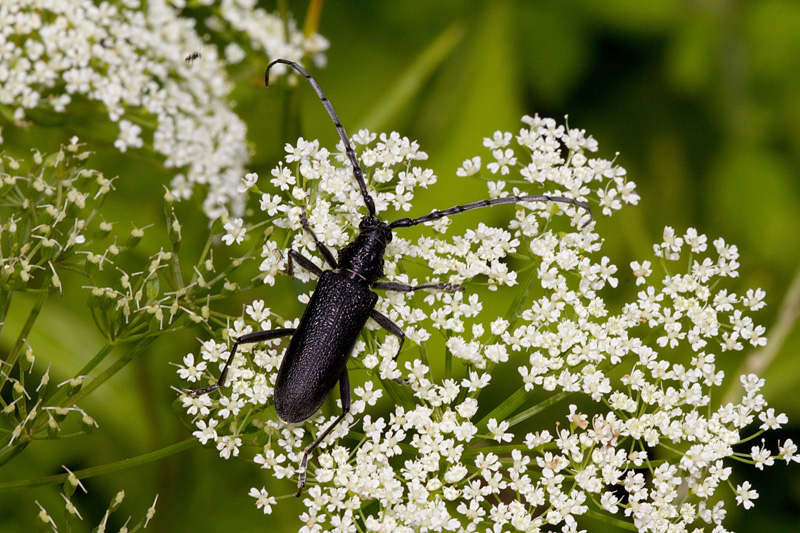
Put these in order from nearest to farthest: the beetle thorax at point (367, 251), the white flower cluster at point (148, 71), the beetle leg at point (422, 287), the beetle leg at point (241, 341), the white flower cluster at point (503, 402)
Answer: the white flower cluster at point (503, 402) < the beetle leg at point (241, 341) < the beetle leg at point (422, 287) < the beetle thorax at point (367, 251) < the white flower cluster at point (148, 71)

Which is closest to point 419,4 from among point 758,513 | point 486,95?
point 486,95

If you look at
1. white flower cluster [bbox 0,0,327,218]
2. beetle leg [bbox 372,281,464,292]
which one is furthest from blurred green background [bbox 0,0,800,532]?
beetle leg [bbox 372,281,464,292]

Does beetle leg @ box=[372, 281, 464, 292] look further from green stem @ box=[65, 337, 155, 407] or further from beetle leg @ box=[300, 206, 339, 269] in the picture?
green stem @ box=[65, 337, 155, 407]

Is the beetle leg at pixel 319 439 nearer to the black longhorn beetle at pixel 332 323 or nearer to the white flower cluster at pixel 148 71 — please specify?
the black longhorn beetle at pixel 332 323

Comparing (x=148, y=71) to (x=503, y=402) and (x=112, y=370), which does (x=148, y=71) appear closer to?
(x=112, y=370)

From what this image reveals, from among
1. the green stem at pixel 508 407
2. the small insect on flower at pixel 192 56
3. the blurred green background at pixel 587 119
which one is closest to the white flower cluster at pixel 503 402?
the green stem at pixel 508 407

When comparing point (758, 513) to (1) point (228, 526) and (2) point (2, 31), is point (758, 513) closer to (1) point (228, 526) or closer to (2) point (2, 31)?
(1) point (228, 526)

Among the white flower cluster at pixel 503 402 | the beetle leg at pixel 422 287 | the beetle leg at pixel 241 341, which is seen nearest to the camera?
the white flower cluster at pixel 503 402
